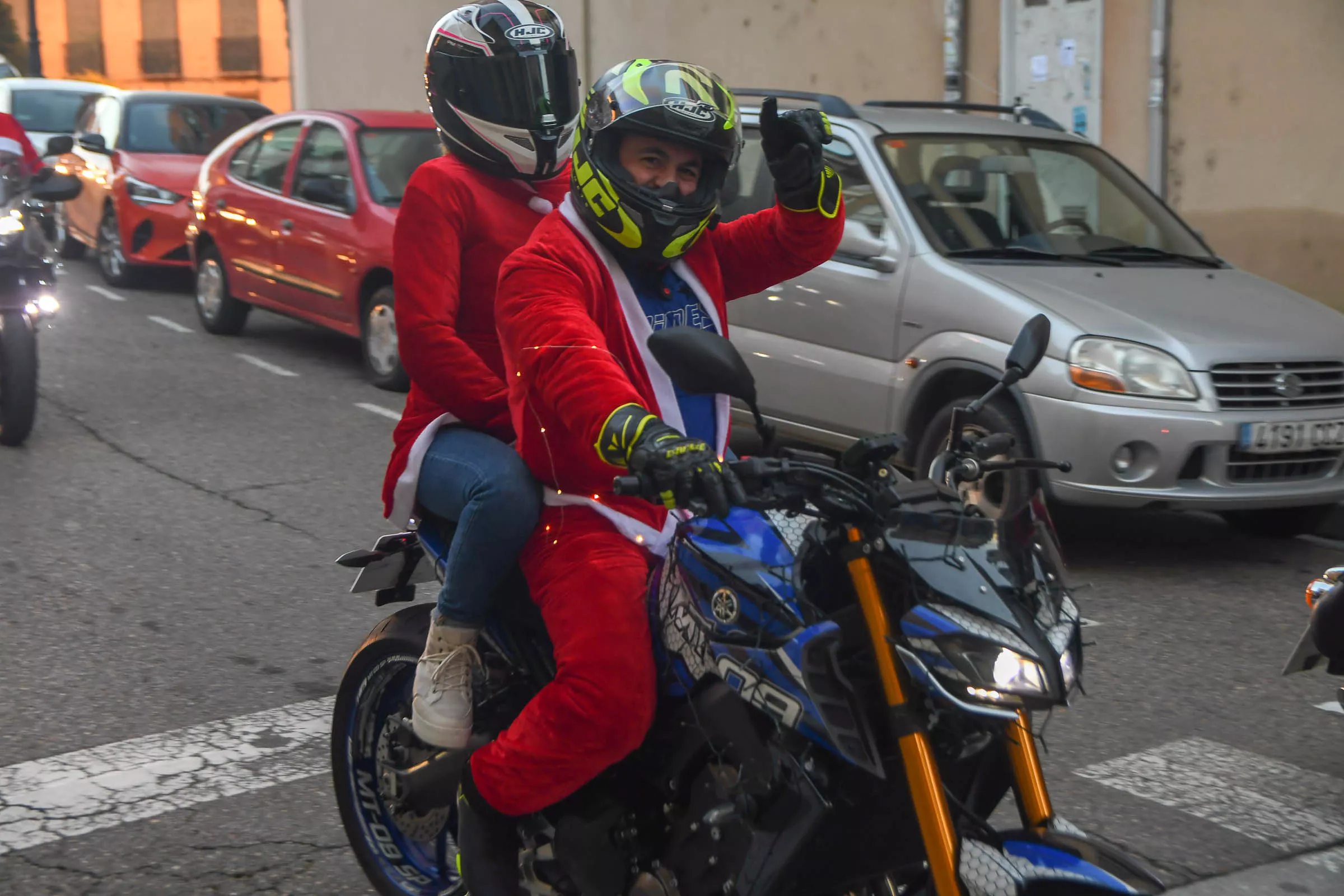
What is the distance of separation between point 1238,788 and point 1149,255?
367 centimetres

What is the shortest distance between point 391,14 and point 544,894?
863 inches

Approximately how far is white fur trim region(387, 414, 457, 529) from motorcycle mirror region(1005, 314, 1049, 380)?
1252 millimetres

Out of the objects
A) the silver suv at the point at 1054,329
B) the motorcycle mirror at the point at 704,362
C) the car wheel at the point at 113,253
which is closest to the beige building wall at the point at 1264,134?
the silver suv at the point at 1054,329

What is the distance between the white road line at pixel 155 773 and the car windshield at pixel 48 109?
1456cm

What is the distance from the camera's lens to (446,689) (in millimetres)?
3246

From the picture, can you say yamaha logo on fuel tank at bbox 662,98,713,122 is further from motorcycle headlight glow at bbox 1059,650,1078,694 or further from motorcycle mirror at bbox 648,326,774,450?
motorcycle headlight glow at bbox 1059,650,1078,694

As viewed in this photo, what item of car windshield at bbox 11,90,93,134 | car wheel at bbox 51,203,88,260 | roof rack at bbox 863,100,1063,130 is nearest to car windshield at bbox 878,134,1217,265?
roof rack at bbox 863,100,1063,130

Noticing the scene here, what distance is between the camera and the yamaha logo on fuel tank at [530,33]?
396 centimetres

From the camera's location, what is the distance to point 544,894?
3.08 m

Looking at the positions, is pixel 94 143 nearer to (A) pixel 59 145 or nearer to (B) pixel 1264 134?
(A) pixel 59 145

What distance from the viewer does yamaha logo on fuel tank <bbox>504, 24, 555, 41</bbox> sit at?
396 centimetres

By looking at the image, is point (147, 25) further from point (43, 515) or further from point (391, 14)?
point (43, 515)

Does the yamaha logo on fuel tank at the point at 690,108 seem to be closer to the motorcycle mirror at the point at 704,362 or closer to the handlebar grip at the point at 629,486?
the motorcycle mirror at the point at 704,362

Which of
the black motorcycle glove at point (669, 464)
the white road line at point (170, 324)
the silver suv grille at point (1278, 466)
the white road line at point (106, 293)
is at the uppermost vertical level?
the black motorcycle glove at point (669, 464)
